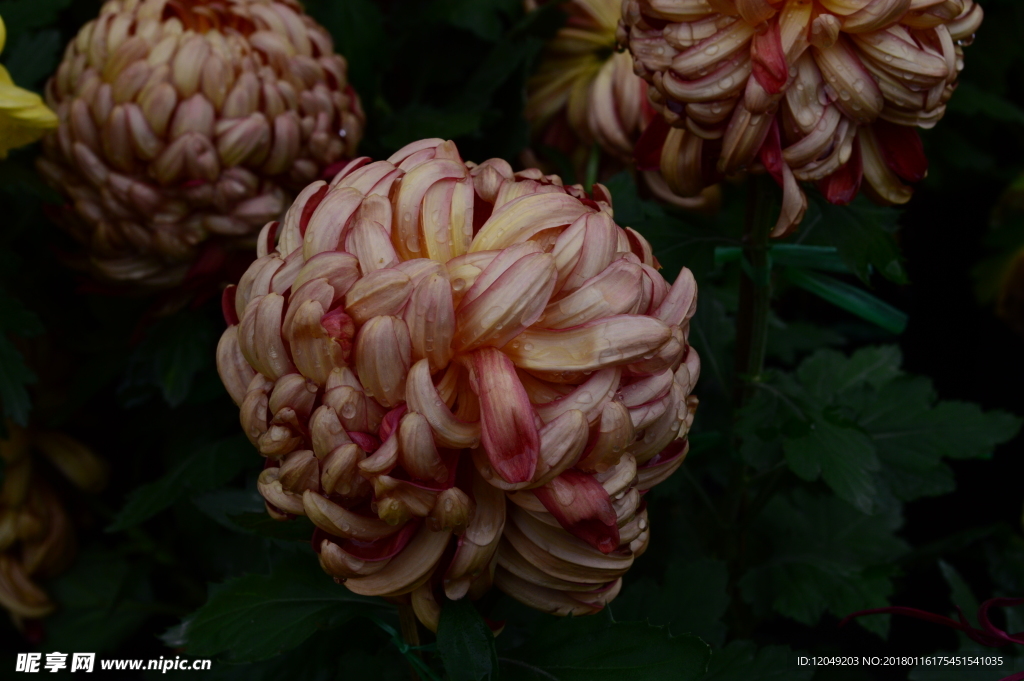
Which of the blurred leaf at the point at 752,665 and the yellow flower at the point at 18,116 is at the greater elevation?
the yellow flower at the point at 18,116

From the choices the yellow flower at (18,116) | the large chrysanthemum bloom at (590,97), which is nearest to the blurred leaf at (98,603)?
the yellow flower at (18,116)

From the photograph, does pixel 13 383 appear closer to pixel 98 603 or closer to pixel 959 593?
pixel 98 603

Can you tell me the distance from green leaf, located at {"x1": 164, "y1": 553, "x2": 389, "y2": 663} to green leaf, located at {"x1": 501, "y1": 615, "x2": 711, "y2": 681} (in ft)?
0.45

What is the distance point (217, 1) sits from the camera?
916 millimetres

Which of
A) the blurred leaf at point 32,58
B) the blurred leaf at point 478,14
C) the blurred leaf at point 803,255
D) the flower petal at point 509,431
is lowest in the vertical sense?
the blurred leaf at point 32,58

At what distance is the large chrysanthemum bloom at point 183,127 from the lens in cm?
85

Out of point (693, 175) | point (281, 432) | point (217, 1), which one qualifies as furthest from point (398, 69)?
point (281, 432)

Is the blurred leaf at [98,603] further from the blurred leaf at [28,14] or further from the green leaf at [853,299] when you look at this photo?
the green leaf at [853,299]

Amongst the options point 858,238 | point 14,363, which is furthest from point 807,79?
point 14,363

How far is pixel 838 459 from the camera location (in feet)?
2.69

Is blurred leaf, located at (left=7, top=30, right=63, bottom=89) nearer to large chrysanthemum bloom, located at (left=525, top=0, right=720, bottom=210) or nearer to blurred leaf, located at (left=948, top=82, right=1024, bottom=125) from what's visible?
large chrysanthemum bloom, located at (left=525, top=0, right=720, bottom=210)

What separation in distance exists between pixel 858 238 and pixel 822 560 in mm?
463

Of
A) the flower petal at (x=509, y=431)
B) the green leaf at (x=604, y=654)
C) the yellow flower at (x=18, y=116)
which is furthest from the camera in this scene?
the yellow flower at (x=18, y=116)

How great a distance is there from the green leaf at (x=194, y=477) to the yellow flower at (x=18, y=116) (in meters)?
0.39
